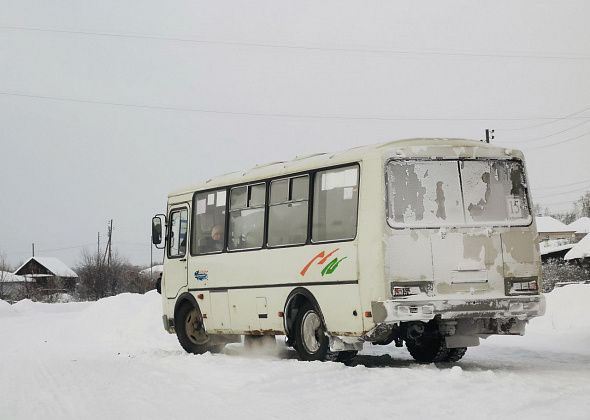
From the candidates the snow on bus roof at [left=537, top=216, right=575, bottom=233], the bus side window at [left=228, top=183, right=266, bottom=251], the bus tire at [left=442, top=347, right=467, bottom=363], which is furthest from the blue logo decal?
the snow on bus roof at [left=537, top=216, right=575, bottom=233]

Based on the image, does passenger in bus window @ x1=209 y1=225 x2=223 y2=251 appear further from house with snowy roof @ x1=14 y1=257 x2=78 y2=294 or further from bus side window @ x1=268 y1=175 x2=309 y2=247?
house with snowy roof @ x1=14 y1=257 x2=78 y2=294

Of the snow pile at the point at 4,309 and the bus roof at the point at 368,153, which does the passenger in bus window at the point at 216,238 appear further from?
the snow pile at the point at 4,309

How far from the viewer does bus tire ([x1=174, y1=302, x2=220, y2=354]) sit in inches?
761

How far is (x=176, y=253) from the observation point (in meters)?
20.0

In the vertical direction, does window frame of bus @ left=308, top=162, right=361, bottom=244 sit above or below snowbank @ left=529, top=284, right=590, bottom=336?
above

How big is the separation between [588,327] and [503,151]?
8.21m

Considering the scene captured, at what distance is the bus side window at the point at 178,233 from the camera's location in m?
19.8

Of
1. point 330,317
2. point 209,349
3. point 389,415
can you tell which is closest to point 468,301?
point 330,317

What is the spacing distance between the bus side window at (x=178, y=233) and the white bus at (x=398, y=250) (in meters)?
3.22

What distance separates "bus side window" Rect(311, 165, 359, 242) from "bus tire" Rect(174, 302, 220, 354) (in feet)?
15.5

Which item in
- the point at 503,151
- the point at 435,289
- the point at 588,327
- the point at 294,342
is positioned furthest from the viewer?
the point at 588,327

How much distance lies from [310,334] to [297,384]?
3.67 metres

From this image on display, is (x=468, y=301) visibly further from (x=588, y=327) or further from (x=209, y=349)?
(x=588, y=327)

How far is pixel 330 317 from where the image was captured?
14695mm
